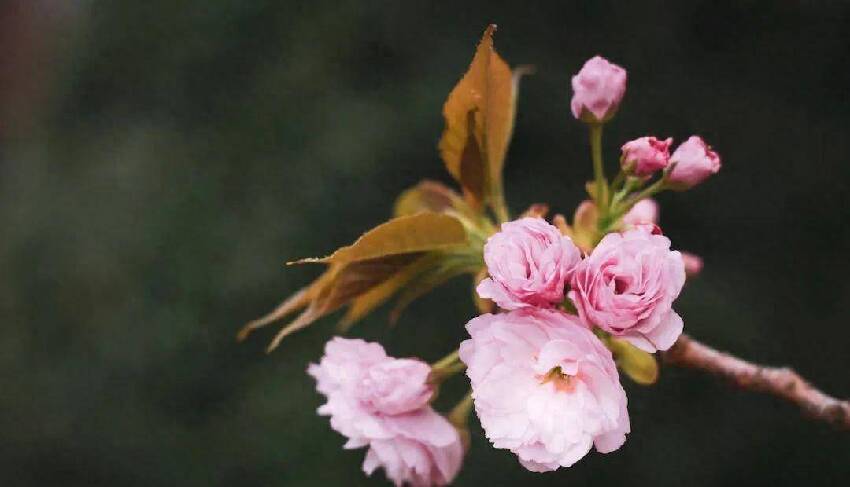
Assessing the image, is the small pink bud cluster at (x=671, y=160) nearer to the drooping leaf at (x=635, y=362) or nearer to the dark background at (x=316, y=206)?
the drooping leaf at (x=635, y=362)

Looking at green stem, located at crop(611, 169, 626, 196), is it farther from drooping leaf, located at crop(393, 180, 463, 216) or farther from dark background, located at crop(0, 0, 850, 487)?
dark background, located at crop(0, 0, 850, 487)

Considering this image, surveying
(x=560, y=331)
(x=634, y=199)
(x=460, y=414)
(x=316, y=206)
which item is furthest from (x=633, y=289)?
(x=316, y=206)

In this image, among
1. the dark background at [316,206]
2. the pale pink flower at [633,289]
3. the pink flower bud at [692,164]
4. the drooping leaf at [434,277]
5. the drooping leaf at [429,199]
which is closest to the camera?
the pale pink flower at [633,289]

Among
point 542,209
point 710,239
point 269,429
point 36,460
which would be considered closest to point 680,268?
point 542,209

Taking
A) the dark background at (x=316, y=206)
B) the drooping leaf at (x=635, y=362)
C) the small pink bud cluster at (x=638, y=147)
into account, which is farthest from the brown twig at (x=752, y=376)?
the dark background at (x=316, y=206)

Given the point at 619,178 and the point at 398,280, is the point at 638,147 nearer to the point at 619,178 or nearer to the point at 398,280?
the point at 619,178

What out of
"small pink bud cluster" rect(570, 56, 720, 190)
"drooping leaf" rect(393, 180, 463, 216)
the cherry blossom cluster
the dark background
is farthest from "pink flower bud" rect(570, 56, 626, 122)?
the dark background

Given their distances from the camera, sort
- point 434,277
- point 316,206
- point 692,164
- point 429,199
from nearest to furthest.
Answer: point 692,164 → point 434,277 → point 429,199 → point 316,206
